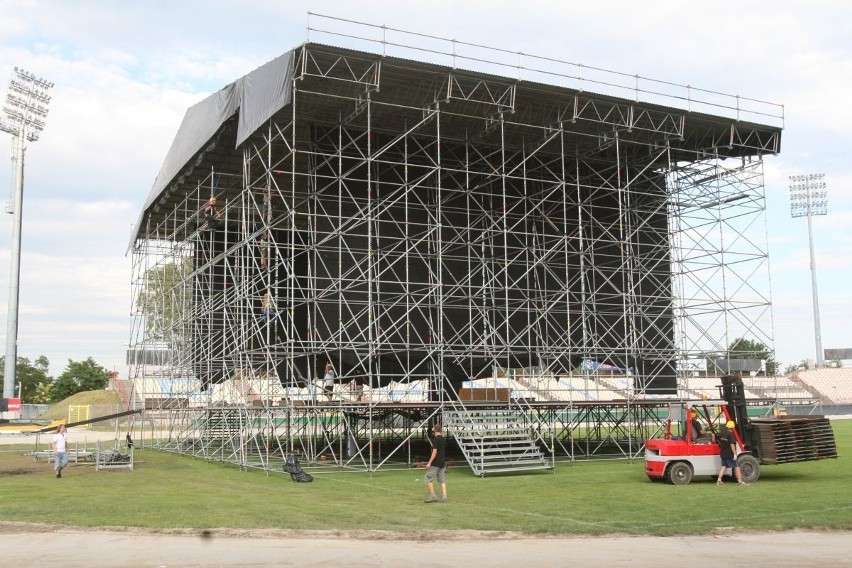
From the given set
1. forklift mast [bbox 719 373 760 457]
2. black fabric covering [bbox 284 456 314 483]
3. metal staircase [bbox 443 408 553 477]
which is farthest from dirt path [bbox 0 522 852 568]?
metal staircase [bbox 443 408 553 477]

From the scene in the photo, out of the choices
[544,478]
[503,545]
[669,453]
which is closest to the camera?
[503,545]

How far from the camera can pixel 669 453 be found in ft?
59.9

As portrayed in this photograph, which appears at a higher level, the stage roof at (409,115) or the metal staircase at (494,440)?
the stage roof at (409,115)

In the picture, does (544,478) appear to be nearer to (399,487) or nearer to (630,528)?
(399,487)

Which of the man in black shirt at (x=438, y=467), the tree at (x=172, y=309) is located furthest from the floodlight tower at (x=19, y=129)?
the man in black shirt at (x=438, y=467)

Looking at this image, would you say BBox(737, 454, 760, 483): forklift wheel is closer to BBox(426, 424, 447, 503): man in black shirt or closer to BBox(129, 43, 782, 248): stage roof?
BBox(426, 424, 447, 503): man in black shirt

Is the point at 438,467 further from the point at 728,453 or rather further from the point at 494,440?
the point at 494,440

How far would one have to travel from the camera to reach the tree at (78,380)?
7944 cm

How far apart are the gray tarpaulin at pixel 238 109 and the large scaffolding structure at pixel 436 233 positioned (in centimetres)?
9

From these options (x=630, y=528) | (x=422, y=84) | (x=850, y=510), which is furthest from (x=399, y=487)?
(x=422, y=84)

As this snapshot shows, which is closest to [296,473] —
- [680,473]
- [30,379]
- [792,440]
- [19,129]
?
[680,473]

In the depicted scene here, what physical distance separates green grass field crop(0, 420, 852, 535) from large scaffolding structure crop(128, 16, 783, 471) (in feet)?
10.5

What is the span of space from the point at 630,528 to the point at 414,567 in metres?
4.08

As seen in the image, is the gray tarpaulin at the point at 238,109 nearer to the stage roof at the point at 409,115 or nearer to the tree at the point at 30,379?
Answer: the stage roof at the point at 409,115
